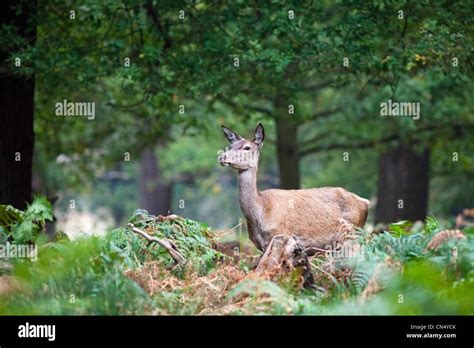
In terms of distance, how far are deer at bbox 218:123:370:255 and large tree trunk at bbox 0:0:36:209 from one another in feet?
12.5

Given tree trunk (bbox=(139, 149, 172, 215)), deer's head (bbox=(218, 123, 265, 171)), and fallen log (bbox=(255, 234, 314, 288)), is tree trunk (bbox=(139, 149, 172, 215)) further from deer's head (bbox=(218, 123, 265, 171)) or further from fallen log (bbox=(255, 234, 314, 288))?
fallen log (bbox=(255, 234, 314, 288))

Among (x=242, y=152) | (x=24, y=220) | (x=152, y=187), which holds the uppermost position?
(x=152, y=187)

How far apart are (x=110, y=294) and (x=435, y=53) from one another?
21.6 feet

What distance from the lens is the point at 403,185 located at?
22.8 meters

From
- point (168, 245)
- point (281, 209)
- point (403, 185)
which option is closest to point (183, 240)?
point (168, 245)

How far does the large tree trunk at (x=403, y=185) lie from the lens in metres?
22.4

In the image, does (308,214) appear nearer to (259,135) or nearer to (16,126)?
(259,135)

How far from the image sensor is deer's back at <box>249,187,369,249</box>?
12.0m

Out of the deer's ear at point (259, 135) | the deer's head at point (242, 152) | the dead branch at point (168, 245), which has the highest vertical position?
the deer's ear at point (259, 135)

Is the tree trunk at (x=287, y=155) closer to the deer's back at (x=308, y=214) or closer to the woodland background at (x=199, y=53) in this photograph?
the woodland background at (x=199, y=53)

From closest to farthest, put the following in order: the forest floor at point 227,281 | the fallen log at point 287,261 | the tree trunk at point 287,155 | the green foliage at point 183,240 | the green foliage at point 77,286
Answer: the green foliage at point 77,286, the forest floor at point 227,281, the fallen log at point 287,261, the green foliage at point 183,240, the tree trunk at point 287,155

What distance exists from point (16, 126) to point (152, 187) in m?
19.0

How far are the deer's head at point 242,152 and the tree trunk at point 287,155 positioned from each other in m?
10.4

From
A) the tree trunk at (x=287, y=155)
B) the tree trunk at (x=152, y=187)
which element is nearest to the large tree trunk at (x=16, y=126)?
the tree trunk at (x=287, y=155)
